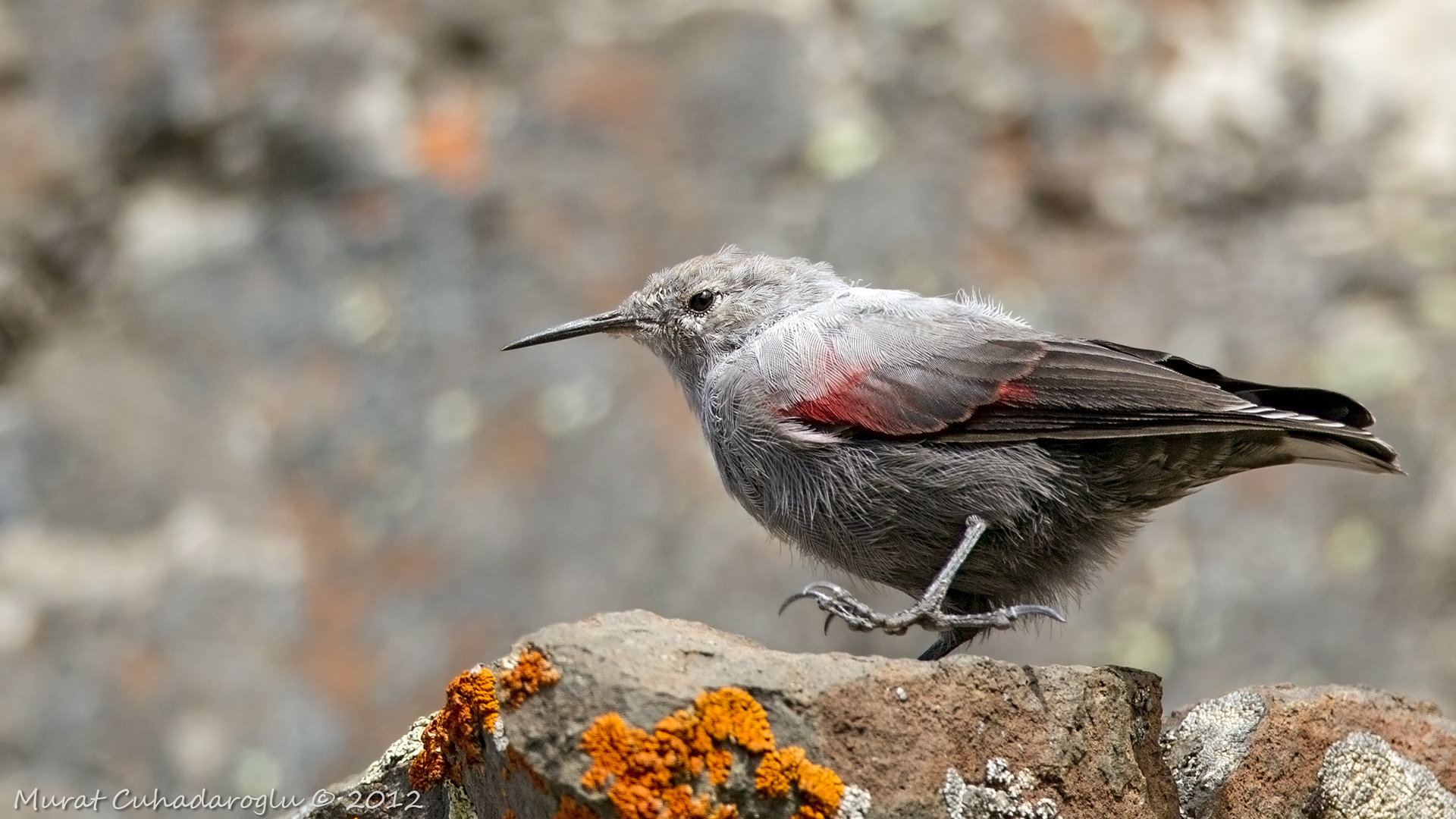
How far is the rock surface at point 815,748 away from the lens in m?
3.09

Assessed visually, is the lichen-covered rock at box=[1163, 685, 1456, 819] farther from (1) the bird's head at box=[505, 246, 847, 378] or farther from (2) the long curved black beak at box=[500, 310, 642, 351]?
(2) the long curved black beak at box=[500, 310, 642, 351]

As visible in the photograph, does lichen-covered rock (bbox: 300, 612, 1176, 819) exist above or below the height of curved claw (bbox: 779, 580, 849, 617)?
below

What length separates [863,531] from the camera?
4.39 m

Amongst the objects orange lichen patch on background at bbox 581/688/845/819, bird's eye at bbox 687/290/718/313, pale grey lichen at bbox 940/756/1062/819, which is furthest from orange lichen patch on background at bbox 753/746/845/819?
bird's eye at bbox 687/290/718/313

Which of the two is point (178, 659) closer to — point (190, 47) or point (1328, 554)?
point (190, 47)

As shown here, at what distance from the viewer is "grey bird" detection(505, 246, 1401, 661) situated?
4.22m

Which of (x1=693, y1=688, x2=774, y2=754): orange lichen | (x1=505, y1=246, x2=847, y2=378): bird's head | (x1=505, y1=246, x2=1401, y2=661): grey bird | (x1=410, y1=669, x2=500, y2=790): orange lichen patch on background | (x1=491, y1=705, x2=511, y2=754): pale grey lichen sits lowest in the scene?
(x1=693, y1=688, x2=774, y2=754): orange lichen

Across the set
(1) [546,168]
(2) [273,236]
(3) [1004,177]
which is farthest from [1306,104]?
(2) [273,236]

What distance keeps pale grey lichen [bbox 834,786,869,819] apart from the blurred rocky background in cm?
301

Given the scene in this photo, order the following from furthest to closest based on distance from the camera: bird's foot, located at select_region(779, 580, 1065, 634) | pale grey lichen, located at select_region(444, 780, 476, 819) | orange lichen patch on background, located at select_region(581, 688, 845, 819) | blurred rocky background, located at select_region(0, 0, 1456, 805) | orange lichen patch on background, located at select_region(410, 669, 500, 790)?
blurred rocky background, located at select_region(0, 0, 1456, 805) → bird's foot, located at select_region(779, 580, 1065, 634) → pale grey lichen, located at select_region(444, 780, 476, 819) → orange lichen patch on background, located at select_region(410, 669, 500, 790) → orange lichen patch on background, located at select_region(581, 688, 845, 819)

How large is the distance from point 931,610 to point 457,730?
1409mm

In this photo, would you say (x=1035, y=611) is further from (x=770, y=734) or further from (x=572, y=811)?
(x=572, y=811)

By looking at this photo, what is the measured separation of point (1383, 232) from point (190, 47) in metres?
5.78

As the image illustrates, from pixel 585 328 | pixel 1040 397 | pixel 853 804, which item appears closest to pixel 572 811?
pixel 853 804
